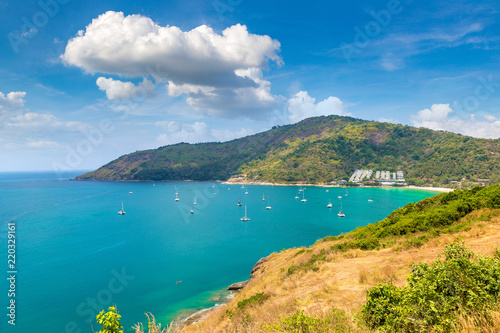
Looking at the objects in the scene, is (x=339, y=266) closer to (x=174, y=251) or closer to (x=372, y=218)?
(x=174, y=251)

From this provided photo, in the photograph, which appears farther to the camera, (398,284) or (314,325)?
(398,284)

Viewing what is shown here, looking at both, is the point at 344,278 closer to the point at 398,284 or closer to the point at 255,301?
the point at 398,284

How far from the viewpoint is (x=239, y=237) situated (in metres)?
56.7

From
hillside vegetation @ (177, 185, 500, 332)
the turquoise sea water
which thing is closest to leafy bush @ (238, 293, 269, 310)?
hillside vegetation @ (177, 185, 500, 332)

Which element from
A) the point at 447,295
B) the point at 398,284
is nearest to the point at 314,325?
the point at 447,295

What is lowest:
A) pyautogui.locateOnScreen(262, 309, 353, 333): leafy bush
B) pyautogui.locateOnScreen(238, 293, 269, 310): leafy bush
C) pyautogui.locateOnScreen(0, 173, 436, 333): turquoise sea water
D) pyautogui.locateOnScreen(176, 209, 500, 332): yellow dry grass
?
pyautogui.locateOnScreen(0, 173, 436, 333): turquoise sea water

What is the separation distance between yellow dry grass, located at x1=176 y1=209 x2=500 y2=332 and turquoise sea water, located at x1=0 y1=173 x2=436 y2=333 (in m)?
16.0

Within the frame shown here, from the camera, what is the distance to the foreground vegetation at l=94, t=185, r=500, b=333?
17.0 ft

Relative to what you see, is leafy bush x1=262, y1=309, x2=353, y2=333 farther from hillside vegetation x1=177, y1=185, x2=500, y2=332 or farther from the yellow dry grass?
the yellow dry grass

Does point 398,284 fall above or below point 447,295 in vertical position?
below

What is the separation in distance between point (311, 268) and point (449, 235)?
10588 millimetres

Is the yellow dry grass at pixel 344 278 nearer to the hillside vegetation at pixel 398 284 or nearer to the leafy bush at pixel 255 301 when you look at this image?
the hillside vegetation at pixel 398 284

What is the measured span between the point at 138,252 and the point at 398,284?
155ft

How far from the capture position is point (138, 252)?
46.6 m
